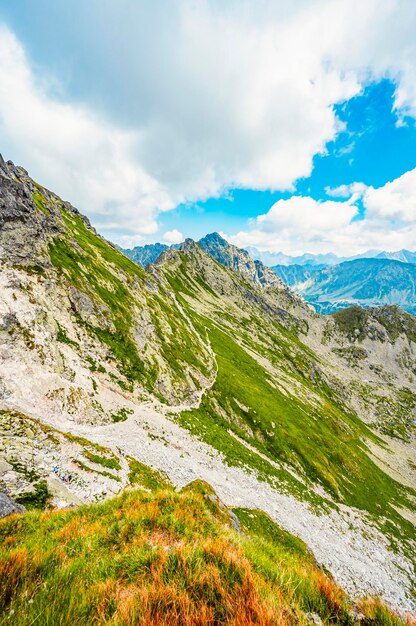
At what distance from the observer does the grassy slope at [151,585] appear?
3438 mm

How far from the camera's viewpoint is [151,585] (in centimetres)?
409

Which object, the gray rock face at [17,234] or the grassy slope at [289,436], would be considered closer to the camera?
the gray rock face at [17,234]

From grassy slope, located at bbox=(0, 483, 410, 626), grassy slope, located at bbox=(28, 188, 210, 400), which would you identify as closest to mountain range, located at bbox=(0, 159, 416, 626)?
grassy slope, located at bbox=(0, 483, 410, 626)

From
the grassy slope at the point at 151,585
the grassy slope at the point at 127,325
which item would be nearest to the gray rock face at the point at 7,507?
the grassy slope at the point at 151,585

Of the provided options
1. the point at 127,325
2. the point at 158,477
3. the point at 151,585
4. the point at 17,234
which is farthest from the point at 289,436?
the point at 17,234

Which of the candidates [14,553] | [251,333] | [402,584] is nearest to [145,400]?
[14,553]

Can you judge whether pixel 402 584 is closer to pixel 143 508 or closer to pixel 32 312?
pixel 143 508

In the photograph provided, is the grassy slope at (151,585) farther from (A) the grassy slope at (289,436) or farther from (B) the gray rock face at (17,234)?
(B) the gray rock face at (17,234)

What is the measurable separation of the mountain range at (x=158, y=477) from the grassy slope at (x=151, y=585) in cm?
3

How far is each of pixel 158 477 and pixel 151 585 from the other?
26274 millimetres

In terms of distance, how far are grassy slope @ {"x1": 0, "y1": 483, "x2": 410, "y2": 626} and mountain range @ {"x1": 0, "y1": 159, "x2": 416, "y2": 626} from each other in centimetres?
3

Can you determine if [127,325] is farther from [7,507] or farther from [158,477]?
[7,507]

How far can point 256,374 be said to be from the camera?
343 ft

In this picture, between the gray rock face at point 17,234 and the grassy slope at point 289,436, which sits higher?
the gray rock face at point 17,234
